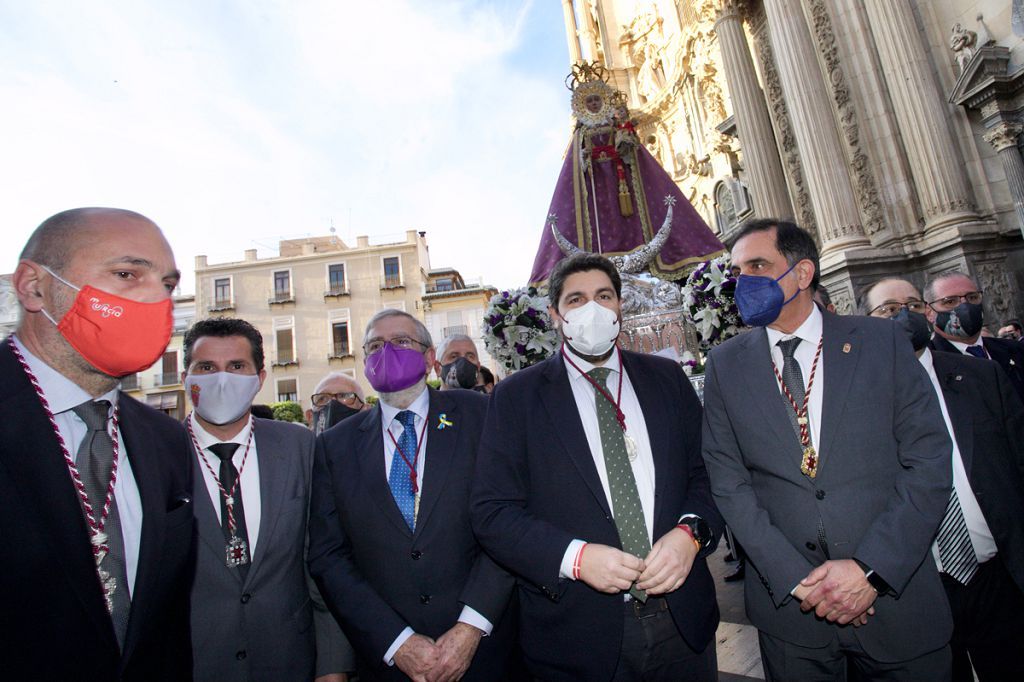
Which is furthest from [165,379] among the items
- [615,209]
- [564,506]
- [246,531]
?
[564,506]

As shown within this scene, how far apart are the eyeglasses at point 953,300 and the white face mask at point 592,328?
2598 millimetres

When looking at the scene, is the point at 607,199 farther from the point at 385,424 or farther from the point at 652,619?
the point at 652,619

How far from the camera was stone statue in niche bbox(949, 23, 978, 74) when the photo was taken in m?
8.11

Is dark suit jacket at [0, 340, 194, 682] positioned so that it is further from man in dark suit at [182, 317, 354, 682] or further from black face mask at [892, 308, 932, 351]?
black face mask at [892, 308, 932, 351]

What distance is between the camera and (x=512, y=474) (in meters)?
2.05

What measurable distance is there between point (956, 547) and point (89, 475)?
3079 millimetres

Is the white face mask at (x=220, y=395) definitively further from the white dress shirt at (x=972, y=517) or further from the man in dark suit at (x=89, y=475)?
the white dress shirt at (x=972, y=517)

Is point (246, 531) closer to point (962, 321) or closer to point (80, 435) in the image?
point (80, 435)

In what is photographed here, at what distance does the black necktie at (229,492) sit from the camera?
216 cm

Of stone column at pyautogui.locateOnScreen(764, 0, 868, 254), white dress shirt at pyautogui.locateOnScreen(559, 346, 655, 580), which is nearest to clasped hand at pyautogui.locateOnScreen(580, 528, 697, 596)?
white dress shirt at pyautogui.locateOnScreen(559, 346, 655, 580)

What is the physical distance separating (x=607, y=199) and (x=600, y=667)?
15.8 feet

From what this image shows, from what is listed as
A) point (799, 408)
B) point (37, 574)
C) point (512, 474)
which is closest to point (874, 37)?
point (799, 408)

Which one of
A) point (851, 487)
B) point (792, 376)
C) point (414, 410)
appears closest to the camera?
point (851, 487)

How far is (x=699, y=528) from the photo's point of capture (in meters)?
1.92
